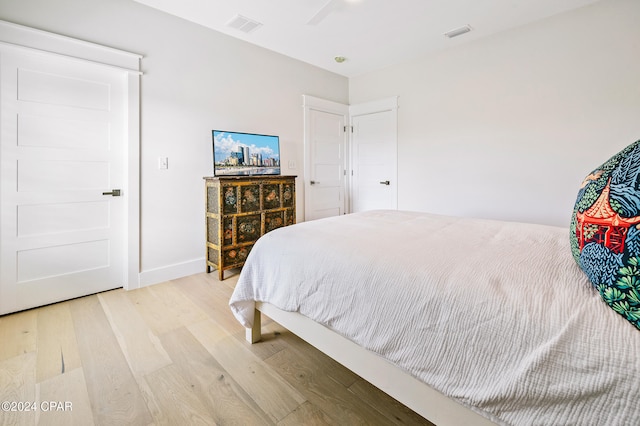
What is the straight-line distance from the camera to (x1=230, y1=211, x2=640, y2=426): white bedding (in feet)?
2.29

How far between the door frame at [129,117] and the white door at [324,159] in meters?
2.15

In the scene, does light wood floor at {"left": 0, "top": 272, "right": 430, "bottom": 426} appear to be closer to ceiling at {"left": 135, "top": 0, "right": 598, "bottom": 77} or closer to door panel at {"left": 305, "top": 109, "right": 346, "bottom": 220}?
door panel at {"left": 305, "top": 109, "right": 346, "bottom": 220}

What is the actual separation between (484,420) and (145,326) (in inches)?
83.7

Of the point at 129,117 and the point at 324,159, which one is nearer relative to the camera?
the point at 129,117

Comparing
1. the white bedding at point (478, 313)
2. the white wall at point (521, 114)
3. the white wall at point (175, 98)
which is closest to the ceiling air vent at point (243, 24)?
the white wall at point (175, 98)

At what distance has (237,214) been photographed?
3.05 meters

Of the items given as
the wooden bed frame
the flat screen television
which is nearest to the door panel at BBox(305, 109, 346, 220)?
the flat screen television

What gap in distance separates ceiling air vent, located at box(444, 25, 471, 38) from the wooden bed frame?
3.40 meters

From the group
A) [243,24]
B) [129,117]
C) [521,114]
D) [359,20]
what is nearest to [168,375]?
[129,117]

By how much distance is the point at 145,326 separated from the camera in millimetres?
2070

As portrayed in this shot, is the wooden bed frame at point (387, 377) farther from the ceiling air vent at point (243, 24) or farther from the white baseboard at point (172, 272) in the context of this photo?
the ceiling air vent at point (243, 24)

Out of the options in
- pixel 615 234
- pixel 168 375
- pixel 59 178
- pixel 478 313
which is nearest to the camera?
pixel 615 234

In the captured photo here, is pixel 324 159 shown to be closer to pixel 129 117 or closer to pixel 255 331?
pixel 129 117

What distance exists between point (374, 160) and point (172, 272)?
3177 mm
